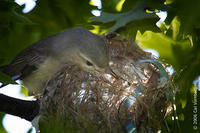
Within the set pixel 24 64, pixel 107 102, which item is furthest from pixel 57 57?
pixel 107 102

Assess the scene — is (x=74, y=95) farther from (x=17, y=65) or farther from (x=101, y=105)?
(x=17, y=65)

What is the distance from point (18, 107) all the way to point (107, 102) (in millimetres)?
1059

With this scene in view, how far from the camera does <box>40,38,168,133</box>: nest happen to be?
83.8 inches

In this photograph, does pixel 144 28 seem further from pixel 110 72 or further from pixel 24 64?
pixel 24 64

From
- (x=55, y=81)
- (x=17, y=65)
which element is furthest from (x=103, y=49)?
(x=17, y=65)

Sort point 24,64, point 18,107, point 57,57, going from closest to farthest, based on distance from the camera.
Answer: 1. point 18,107
2. point 57,57
3. point 24,64

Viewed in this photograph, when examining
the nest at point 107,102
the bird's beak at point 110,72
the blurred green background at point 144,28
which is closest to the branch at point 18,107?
the blurred green background at point 144,28

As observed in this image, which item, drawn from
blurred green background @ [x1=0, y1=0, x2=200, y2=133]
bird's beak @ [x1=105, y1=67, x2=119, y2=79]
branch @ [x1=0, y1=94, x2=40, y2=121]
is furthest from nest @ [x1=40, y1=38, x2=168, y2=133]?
branch @ [x1=0, y1=94, x2=40, y2=121]

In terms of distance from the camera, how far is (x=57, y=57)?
303cm

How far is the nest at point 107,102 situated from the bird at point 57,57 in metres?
0.21

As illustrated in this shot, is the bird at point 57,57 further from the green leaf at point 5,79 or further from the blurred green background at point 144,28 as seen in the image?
the green leaf at point 5,79

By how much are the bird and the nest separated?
21 centimetres

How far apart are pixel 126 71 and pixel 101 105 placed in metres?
0.48

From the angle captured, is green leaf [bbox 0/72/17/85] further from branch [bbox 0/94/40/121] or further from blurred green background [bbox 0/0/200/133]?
branch [bbox 0/94/40/121]
